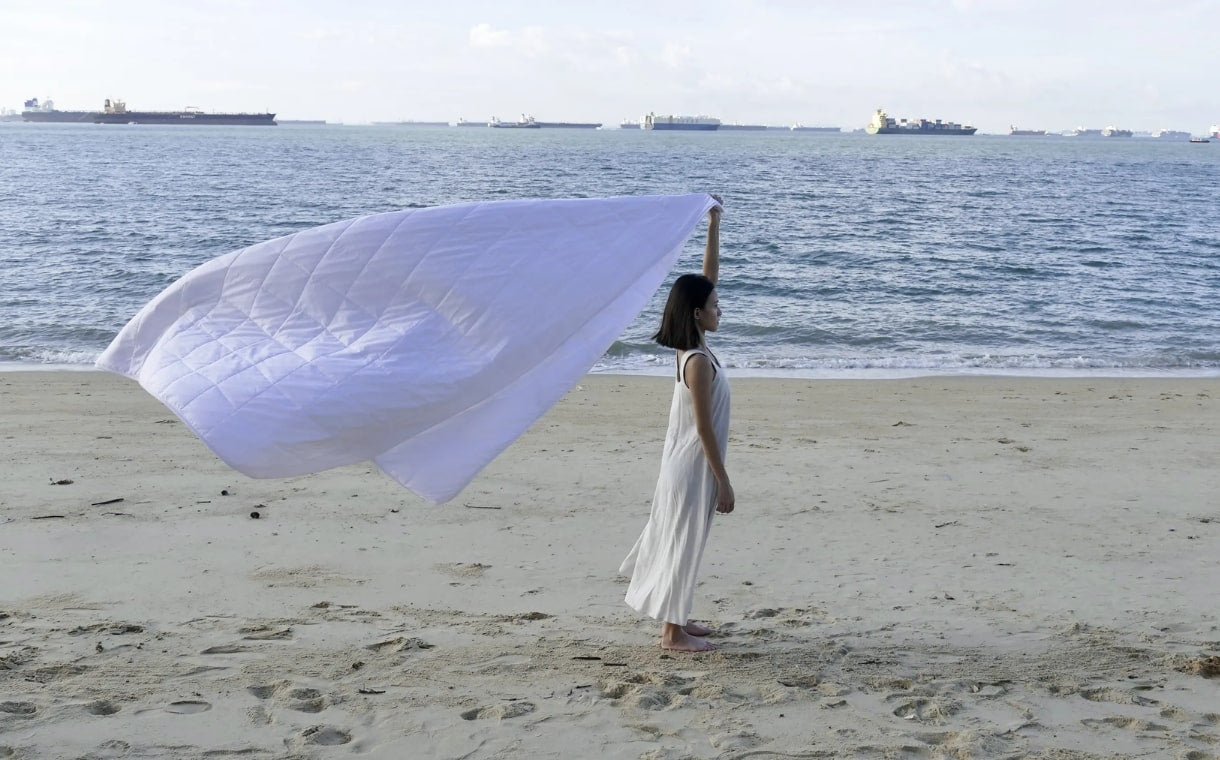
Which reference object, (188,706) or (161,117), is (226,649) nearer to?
(188,706)

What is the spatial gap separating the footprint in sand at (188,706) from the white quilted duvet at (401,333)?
96cm

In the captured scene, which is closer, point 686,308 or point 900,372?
point 686,308

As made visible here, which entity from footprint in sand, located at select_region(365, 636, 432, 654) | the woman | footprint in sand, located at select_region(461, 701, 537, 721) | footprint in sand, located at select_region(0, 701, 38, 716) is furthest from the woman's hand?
footprint in sand, located at select_region(0, 701, 38, 716)

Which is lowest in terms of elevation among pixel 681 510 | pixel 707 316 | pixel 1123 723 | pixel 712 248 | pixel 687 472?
pixel 1123 723

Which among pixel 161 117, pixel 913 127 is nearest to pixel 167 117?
pixel 161 117

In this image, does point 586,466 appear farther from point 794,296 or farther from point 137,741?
point 794,296

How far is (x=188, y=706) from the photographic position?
369cm

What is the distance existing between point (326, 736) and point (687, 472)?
5.39ft

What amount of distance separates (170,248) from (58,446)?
19.3 metres

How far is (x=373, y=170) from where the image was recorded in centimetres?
6072

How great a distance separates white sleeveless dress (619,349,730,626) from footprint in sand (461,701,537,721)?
715 millimetres

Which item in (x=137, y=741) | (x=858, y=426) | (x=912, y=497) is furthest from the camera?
(x=858, y=426)

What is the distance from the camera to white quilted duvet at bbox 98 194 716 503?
355 cm

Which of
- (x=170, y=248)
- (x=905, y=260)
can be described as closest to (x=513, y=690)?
(x=905, y=260)
